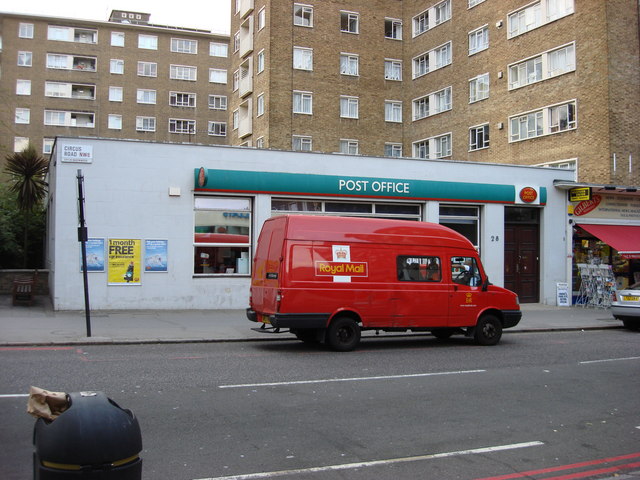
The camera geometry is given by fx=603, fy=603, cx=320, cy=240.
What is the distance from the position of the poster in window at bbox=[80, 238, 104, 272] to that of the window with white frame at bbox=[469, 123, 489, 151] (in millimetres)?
24756

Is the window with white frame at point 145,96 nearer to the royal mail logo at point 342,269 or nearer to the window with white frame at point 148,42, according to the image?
the window with white frame at point 148,42

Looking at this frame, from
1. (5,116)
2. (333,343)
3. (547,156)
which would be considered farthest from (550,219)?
(5,116)

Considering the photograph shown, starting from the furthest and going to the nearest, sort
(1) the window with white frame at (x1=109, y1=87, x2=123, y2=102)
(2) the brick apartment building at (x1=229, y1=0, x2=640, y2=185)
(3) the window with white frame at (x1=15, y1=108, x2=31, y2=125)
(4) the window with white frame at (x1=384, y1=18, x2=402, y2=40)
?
(1) the window with white frame at (x1=109, y1=87, x2=123, y2=102) → (3) the window with white frame at (x1=15, y1=108, x2=31, y2=125) → (4) the window with white frame at (x1=384, y1=18, x2=402, y2=40) → (2) the brick apartment building at (x1=229, y1=0, x2=640, y2=185)

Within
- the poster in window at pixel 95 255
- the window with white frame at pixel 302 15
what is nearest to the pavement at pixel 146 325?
the poster in window at pixel 95 255

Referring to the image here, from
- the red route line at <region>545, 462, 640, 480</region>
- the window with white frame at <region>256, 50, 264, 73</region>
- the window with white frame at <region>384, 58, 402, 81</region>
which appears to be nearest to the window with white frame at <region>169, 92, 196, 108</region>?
the window with white frame at <region>256, 50, 264, 73</region>

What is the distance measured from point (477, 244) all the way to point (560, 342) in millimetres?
8464

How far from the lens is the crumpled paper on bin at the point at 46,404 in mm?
2870

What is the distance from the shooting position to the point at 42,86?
54.2m

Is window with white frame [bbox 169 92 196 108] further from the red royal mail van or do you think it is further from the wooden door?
the red royal mail van

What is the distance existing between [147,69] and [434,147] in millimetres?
30707

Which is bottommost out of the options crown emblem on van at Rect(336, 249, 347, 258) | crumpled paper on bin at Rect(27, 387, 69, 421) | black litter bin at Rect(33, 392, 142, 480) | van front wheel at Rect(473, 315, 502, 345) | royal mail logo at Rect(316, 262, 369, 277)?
van front wheel at Rect(473, 315, 502, 345)

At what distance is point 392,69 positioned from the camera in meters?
41.9

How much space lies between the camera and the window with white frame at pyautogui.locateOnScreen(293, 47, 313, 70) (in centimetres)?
3816

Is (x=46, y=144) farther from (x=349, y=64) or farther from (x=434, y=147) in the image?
(x=434, y=147)
